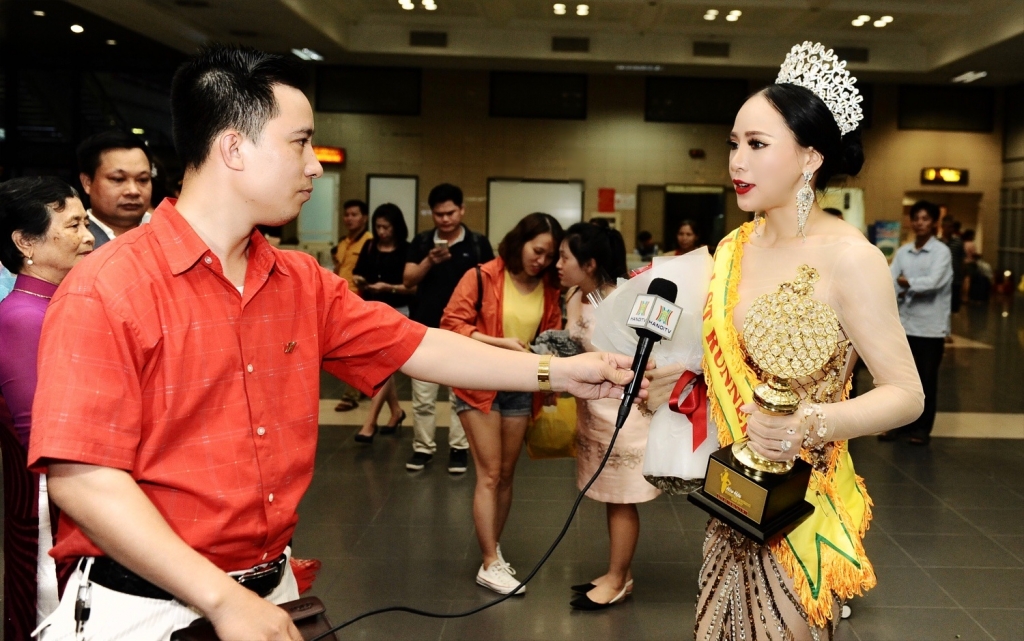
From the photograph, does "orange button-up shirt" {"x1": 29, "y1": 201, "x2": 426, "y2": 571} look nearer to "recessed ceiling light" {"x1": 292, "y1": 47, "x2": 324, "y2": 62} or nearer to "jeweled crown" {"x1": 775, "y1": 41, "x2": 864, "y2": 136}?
"jeweled crown" {"x1": 775, "y1": 41, "x2": 864, "y2": 136}

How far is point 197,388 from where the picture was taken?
143cm

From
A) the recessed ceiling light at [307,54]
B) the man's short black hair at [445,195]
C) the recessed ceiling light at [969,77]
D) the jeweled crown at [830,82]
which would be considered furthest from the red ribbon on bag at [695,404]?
the recessed ceiling light at [969,77]

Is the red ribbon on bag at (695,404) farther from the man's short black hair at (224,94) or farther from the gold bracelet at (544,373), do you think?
the man's short black hair at (224,94)

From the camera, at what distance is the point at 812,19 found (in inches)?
513

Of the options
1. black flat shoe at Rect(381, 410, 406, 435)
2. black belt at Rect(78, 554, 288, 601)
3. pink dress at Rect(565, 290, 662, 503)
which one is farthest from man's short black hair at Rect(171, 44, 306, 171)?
black flat shoe at Rect(381, 410, 406, 435)

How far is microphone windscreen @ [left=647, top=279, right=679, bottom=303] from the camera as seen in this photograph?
6.71 ft

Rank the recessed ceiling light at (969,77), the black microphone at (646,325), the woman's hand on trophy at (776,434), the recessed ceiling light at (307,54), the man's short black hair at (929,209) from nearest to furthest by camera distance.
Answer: the woman's hand on trophy at (776,434) → the black microphone at (646,325) → the man's short black hair at (929,209) → the recessed ceiling light at (307,54) → the recessed ceiling light at (969,77)

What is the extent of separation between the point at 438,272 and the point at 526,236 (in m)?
1.55

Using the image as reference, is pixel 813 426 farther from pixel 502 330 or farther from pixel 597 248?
pixel 502 330

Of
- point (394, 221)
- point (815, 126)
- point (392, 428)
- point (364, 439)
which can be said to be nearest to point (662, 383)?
point (815, 126)

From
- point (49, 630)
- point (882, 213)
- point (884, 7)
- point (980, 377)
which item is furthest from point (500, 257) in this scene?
point (882, 213)

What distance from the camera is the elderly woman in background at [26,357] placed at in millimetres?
2277

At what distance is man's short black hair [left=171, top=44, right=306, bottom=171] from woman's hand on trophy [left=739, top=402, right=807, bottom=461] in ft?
3.42

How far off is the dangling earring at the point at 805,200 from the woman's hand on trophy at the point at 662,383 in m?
0.45
